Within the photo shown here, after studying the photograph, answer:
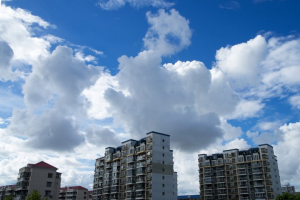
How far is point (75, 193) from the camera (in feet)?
620

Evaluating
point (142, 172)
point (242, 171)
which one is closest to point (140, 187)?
point (142, 172)

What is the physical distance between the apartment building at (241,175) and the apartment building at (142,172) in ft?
99.6

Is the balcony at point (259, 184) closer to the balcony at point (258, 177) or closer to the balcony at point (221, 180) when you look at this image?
the balcony at point (258, 177)

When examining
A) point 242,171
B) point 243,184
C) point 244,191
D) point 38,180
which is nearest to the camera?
point 38,180

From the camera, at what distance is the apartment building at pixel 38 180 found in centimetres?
11362

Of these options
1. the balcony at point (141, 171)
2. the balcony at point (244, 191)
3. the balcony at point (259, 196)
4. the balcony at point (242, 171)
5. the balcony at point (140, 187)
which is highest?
the balcony at point (242, 171)

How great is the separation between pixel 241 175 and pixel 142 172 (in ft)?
155

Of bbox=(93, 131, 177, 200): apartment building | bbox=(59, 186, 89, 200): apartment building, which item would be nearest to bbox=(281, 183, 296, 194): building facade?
bbox=(93, 131, 177, 200): apartment building

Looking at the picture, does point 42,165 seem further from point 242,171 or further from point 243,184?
point 243,184

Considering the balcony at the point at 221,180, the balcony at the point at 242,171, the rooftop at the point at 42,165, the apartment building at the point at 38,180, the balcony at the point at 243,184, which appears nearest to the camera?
the apartment building at the point at 38,180

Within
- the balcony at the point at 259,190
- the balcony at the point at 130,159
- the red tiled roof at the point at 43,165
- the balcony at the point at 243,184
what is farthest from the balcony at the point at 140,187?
the balcony at the point at 259,190

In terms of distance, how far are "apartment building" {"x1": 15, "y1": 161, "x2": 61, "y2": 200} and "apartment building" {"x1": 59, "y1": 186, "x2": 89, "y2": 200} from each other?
232 feet

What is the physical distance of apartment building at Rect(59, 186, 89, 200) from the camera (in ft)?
614

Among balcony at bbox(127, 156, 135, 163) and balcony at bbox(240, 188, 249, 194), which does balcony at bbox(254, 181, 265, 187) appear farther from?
balcony at bbox(127, 156, 135, 163)
